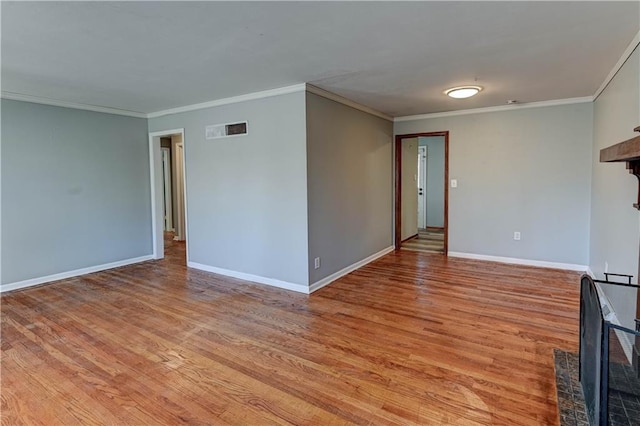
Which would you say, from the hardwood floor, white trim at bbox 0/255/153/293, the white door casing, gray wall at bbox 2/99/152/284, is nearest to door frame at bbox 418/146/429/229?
the hardwood floor

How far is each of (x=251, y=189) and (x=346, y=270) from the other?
1618 millimetres

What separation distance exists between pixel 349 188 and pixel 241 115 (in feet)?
5.36

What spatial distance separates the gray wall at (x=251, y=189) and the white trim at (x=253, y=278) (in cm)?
5

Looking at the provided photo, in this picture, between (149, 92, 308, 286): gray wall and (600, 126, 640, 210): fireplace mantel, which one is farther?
(149, 92, 308, 286): gray wall

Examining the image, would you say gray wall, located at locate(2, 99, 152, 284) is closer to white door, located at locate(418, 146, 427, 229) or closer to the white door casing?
the white door casing

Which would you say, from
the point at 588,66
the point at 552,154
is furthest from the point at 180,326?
the point at 552,154

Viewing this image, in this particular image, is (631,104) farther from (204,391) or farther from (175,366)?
(175,366)

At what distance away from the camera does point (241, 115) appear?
425 centimetres

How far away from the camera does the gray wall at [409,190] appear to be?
→ 21.1 ft

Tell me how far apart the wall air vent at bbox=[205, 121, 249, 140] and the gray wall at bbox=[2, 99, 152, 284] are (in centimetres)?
151

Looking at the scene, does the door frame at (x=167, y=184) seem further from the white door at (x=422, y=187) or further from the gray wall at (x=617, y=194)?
the gray wall at (x=617, y=194)

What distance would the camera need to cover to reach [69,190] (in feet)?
15.0

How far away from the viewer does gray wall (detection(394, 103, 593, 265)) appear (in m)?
4.55

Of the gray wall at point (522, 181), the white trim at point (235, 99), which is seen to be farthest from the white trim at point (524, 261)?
the white trim at point (235, 99)
